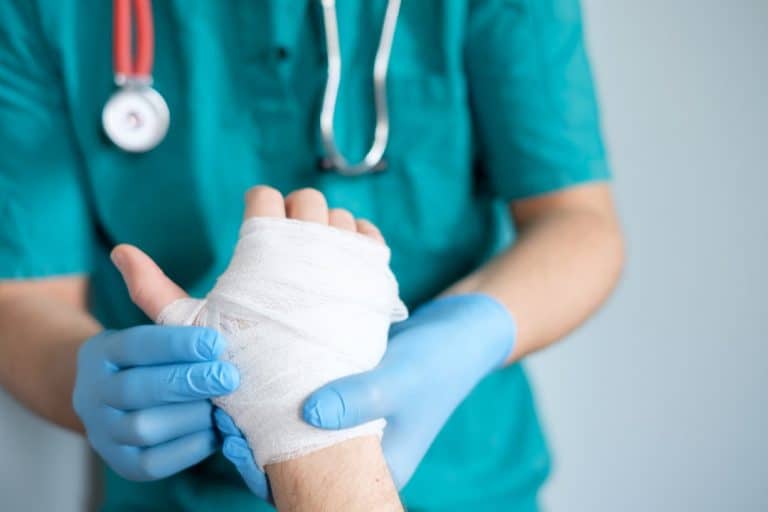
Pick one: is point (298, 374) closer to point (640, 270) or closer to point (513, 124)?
point (513, 124)

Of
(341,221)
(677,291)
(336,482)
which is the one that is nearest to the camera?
(336,482)

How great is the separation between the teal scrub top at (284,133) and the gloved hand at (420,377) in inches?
5.7

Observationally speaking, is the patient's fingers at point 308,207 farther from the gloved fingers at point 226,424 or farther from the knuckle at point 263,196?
the gloved fingers at point 226,424

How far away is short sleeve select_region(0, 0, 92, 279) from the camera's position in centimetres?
78

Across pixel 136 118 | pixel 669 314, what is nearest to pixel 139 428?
pixel 136 118

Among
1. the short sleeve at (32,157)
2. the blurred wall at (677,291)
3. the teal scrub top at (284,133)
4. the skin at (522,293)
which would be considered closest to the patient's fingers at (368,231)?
the skin at (522,293)

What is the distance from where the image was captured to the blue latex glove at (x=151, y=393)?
553mm

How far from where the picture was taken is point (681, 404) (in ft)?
3.59

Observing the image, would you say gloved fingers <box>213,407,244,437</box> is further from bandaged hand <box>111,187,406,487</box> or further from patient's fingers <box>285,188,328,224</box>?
patient's fingers <box>285,188,328,224</box>

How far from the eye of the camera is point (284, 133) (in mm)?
A: 779

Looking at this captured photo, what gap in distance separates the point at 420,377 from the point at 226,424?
6.3 inches

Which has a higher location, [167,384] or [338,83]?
[338,83]

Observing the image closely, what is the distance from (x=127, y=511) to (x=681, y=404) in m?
0.76

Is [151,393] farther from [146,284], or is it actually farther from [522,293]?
[522,293]
